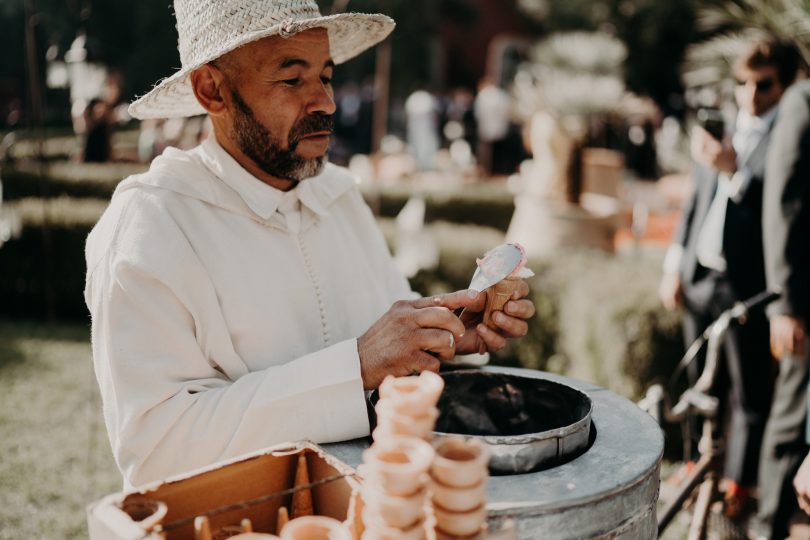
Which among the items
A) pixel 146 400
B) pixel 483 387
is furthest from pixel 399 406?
pixel 483 387

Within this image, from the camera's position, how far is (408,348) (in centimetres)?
162

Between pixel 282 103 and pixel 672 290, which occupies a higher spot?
pixel 282 103

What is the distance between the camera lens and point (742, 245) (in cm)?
387

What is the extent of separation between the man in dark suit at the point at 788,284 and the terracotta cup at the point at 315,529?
2.89 metres

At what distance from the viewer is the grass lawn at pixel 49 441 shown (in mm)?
3859

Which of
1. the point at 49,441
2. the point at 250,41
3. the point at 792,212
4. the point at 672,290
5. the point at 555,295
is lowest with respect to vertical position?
the point at 49,441

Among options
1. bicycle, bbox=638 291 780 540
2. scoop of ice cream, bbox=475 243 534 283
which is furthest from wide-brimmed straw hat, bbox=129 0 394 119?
bicycle, bbox=638 291 780 540

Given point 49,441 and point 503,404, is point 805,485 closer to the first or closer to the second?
point 503,404

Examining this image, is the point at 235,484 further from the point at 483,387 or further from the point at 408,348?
the point at 483,387

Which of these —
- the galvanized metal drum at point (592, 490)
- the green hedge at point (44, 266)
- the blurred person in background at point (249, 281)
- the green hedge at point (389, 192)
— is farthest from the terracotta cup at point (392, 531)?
the green hedge at point (389, 192)

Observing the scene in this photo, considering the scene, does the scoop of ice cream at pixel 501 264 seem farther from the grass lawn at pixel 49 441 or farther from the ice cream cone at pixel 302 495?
the grass lawn at pixel 49 441

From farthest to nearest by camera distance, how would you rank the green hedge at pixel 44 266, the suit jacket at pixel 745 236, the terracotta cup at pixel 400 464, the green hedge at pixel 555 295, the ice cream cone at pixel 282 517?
the green hedge at pixel 44 266
the green hedge at pixel 555 295
the suit jacket at pixel 745 236
the ice cream cone at pixel 282 517
the terracotta cup at pixel 400 464

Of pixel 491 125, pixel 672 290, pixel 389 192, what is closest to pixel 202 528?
pixel 672 290

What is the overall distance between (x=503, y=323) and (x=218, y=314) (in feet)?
2.44
